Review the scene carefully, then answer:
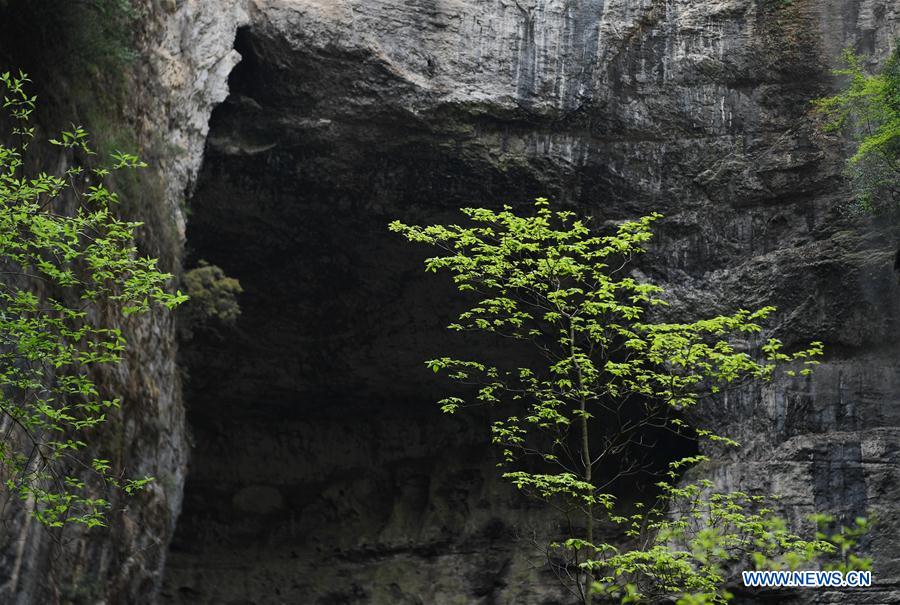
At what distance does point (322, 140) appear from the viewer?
18.7 m

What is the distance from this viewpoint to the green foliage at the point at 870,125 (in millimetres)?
16688

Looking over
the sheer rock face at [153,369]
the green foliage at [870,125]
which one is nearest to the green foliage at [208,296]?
the sheer rock face at [153,369]

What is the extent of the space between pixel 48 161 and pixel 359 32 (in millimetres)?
8337

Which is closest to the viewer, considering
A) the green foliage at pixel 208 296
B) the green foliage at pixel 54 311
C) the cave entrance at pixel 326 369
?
the green foliage at pixel 54 311

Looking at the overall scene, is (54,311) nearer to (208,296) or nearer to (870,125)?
(208,296)

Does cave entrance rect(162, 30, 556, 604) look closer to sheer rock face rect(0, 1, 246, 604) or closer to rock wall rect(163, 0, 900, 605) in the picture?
rock wall rect(163, 0, 900, 605)

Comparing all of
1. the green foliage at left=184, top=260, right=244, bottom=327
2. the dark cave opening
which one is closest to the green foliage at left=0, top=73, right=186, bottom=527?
the green foliage at left=184, top=260, right=244, bottom=327

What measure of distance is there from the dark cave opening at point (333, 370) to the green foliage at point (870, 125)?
16.0 ft

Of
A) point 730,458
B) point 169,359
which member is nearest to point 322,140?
point 169,359

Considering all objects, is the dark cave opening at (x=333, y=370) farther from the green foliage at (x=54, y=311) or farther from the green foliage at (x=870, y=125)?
the green foliage at (x=54, y=311)

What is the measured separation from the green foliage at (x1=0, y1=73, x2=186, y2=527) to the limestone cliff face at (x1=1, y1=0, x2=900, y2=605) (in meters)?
2.58

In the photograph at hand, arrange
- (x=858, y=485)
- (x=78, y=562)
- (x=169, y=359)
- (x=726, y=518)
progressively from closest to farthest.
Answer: (x=726, y=518) → (x=78, y=562) → (x=169, y=359) → (x=858, y=485)

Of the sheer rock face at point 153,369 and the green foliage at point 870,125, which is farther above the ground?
the green foliage at point 870,125

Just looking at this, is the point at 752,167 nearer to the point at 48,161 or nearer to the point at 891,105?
the point at 891,105
